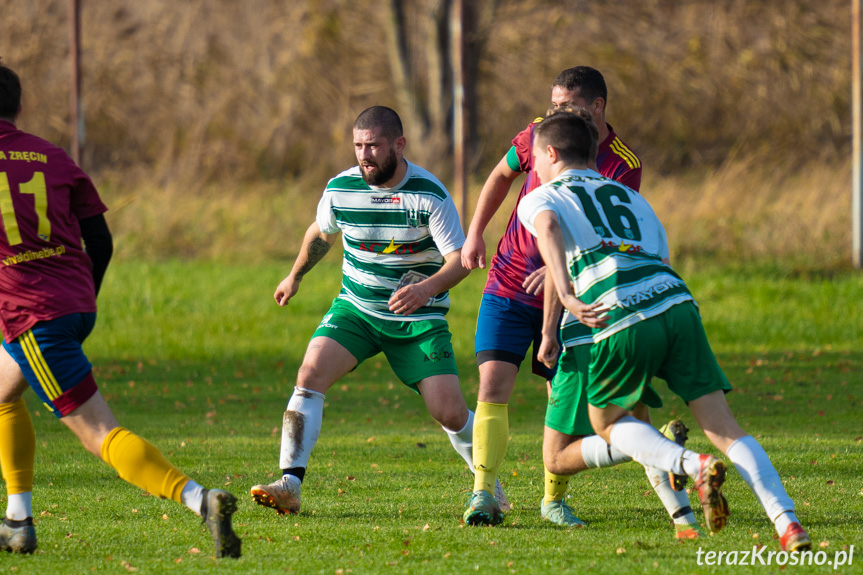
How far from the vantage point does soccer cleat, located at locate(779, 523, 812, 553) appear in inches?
159

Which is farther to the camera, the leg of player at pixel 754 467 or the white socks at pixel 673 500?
the white socks at pixel 673 500

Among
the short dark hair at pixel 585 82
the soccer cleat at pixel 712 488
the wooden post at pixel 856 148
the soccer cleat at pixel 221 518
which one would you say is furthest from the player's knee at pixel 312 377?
the wooden post at pixel 856 148

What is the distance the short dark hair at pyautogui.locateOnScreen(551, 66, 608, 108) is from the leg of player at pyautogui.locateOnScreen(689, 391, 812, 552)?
1.72 metres

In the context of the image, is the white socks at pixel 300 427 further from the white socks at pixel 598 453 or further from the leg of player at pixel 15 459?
the white socks at pixel 598 453

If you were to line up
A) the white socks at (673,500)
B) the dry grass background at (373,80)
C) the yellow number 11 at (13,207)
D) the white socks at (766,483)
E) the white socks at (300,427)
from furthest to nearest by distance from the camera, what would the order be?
the dry grass background at (373,80) < the white socks at (300,427) < the white socks at (673,500) < the yellow number 11 at (13,207) < the white socks at (766,483)

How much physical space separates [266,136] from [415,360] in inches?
925

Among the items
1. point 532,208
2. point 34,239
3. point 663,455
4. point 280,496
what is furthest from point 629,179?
point 34,239

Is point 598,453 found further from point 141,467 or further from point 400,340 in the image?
Result: point 141,467

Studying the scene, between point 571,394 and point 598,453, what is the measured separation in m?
0.29

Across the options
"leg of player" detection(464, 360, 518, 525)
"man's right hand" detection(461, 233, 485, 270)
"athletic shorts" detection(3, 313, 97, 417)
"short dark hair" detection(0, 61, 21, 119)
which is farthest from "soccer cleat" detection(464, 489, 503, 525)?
"short dark hair" detection(0, 61, 21, 119)

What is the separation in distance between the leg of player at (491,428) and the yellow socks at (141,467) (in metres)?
1.53

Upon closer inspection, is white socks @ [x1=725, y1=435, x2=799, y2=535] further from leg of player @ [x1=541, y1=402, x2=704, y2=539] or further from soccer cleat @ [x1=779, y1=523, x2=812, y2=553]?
leg of player @ [x1=541, y1=402, x2=704, y2=539]

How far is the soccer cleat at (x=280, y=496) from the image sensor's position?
525cm

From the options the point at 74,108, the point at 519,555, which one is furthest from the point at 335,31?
the point at 519,555
